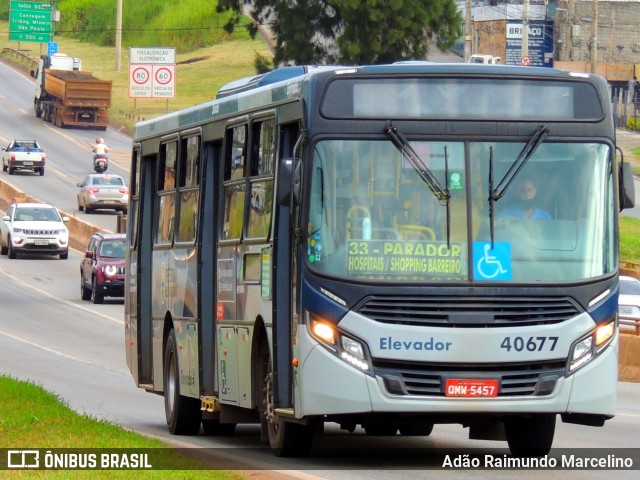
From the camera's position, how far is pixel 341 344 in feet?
37.9

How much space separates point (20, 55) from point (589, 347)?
103012 mm

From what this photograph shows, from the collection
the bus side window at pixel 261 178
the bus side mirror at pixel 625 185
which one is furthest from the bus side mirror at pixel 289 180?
the bus side mirror at pixel 625 185

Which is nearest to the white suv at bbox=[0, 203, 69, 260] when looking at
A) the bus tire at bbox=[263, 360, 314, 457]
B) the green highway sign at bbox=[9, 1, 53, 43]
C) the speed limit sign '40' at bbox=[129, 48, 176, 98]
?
the speed limit sign '40' at bbox=[129, 48, 176, 98]

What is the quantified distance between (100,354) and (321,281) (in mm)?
17599

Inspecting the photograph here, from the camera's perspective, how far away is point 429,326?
11.5 m

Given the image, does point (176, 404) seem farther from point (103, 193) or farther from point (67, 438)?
point (103, 193)

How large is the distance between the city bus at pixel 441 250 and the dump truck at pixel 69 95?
69.0m

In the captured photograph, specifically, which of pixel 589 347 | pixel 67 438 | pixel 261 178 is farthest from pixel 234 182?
pixel 589 347

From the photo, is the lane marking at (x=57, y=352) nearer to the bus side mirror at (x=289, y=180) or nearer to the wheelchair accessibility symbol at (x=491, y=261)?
the bus side mirror at (x=289, y=180)

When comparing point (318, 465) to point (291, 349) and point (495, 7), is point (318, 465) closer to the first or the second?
point (291, 349)

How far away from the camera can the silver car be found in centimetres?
5844

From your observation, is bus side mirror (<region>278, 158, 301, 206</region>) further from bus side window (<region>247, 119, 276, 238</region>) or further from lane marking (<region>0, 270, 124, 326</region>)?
lane marking (<region>0, 270, 124, 326</region>)

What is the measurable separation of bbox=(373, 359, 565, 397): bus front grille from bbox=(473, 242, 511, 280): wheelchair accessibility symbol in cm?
65

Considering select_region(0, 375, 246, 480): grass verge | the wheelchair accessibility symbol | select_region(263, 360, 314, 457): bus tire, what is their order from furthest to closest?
select_region(263, 360, 314, 457): bus tire
the wheelchair accessibility symbol
select_region(0, 375, 246, 480): grass verge
